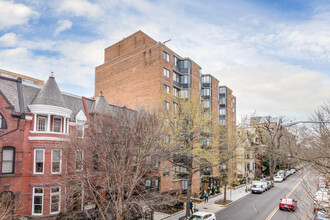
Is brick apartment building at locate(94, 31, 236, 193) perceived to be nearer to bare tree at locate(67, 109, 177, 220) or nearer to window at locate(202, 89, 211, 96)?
window at locate(202, 89, 211, 96)

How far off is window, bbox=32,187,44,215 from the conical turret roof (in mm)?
7001

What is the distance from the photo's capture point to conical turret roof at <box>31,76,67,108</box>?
19.2 metres

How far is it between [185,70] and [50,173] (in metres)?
25.6

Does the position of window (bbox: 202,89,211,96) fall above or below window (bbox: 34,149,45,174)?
above

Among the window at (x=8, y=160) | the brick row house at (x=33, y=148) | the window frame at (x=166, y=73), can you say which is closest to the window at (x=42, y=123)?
the brick row house at (x=33, y=148)

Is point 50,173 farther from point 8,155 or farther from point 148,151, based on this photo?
point 148,151

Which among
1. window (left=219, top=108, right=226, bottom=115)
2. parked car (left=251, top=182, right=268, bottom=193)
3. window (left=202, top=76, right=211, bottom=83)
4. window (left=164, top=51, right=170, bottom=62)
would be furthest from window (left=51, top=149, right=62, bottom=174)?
window (left=219, top=108, right=226, bottom=115)

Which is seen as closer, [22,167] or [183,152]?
[22,167]

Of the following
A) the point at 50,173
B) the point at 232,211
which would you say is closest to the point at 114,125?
the point at 50,173

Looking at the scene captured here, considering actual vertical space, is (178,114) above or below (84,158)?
above

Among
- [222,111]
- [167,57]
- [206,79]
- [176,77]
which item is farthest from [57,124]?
[222,111]

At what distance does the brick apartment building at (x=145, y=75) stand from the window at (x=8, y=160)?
1591cm

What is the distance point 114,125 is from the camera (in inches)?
636

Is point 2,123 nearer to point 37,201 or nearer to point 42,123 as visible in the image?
point 42,123
